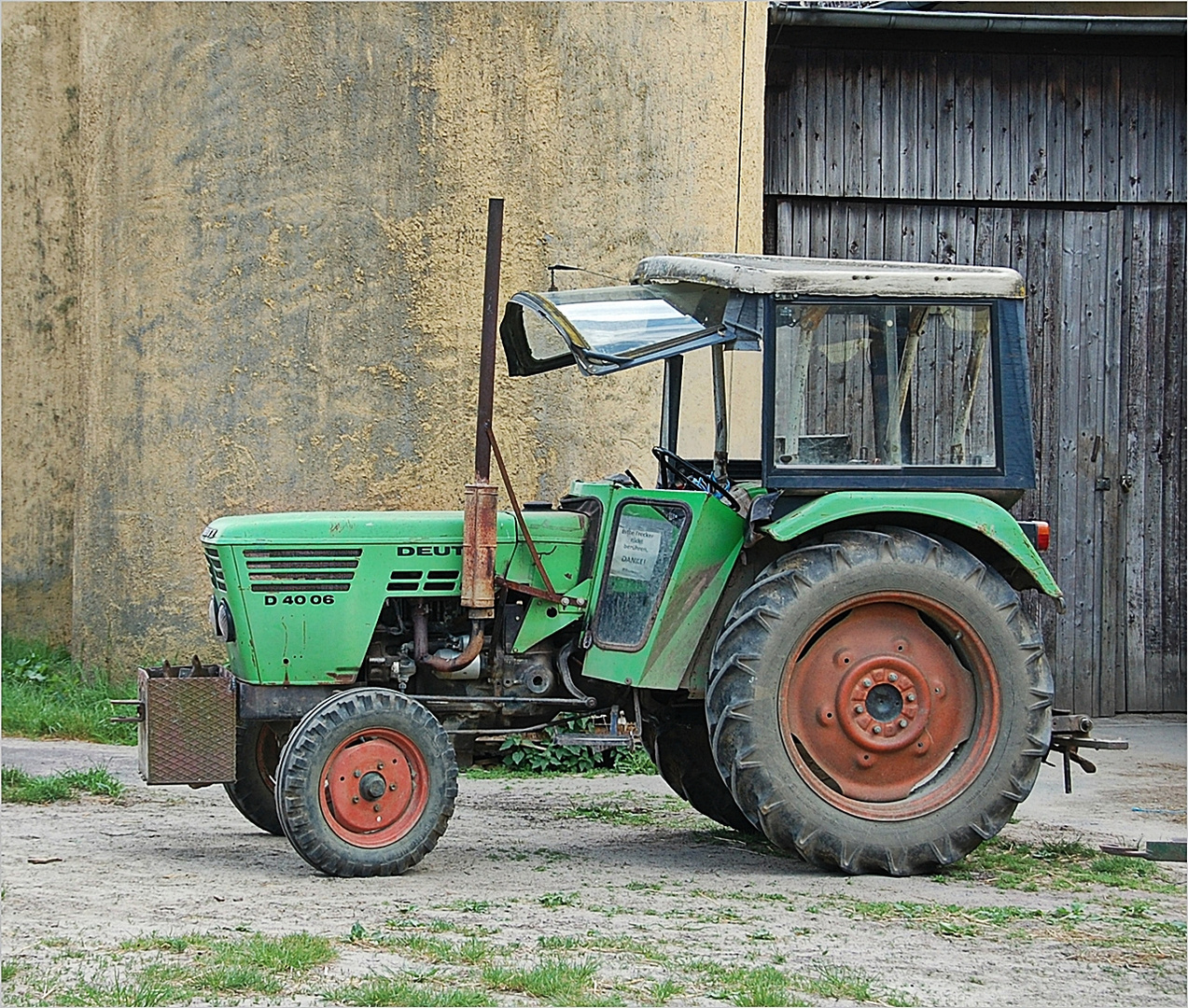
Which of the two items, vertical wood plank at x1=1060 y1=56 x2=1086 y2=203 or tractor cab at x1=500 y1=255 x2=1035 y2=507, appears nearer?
tractor cab at x1=500 y1=255 x2=1035 y2=507

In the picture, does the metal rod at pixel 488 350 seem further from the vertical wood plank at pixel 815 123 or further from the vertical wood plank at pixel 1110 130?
the vertical wood plank at pixel 1110 130

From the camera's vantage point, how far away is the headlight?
6.67 metres

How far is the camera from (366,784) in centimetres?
622

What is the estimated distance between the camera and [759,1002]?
14.8ft

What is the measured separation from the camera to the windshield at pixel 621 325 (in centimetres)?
622

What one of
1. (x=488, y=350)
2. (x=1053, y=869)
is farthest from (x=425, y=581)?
(x=1053, y=869)

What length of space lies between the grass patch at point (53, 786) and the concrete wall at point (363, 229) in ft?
5.03

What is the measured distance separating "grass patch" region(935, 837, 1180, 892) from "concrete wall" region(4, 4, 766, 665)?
3.50 m

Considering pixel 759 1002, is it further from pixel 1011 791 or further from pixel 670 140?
pixel 670 140

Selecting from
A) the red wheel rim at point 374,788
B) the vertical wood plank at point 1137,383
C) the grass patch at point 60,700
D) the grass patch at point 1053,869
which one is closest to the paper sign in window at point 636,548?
the red wheel rim at point 374,788

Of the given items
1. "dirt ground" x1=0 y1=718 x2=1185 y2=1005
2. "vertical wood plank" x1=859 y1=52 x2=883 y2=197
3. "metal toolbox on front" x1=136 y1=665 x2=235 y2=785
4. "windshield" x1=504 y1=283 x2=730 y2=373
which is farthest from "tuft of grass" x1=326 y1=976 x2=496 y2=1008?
"vertical wood plank" x1=859 y1=52 x2=883 y2=197

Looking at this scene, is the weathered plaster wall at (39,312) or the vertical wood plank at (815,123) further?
the vertical wood plank at (815,123)

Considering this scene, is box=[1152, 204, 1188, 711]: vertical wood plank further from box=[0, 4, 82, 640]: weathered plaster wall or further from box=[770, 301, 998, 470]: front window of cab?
box=[0, 4, 82, 640]: weathered plaster wall

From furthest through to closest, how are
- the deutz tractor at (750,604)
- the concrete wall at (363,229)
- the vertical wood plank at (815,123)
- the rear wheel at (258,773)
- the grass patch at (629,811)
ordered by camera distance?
the vertical wood plank at (815,123), the concrete wall at (363,229), the grass patch at (629,811), the rear wheel at (258,773), the deutz tractor at (750,604)
